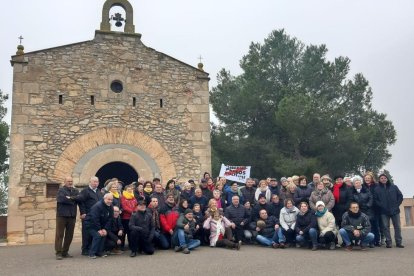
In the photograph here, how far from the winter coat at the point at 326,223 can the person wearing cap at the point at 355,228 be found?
0.19 m

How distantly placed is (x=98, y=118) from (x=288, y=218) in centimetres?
597

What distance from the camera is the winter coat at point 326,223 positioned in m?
8.47

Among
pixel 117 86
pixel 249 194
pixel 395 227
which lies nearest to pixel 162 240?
pixel 249 194

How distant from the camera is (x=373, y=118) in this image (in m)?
21.9

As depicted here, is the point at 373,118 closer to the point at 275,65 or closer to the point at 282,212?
the point at 275,65

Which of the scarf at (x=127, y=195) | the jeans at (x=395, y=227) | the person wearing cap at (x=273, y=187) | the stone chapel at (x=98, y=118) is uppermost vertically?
the stone chapel at (x=98, y=118)

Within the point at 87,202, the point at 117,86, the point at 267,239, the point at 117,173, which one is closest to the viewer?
the point at 87,202

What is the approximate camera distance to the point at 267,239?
8.99 m

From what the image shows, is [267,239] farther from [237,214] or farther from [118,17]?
[118,17]

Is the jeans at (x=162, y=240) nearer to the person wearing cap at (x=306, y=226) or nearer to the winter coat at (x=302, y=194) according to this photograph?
the person wearing cap at (x=306, y=226)

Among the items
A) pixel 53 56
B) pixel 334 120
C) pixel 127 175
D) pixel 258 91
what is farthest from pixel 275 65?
pixel 53 56

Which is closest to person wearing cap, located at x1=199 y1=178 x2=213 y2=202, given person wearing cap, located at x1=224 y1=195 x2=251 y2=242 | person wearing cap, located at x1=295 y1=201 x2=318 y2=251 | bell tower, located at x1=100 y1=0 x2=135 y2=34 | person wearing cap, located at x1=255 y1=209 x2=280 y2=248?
person wearing cap, located at x1=224 y1=195 x2=251 y2=242

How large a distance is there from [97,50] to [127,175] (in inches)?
165

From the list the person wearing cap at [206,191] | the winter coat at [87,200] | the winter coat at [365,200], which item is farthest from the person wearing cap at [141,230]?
the winter coat at [365,200]
